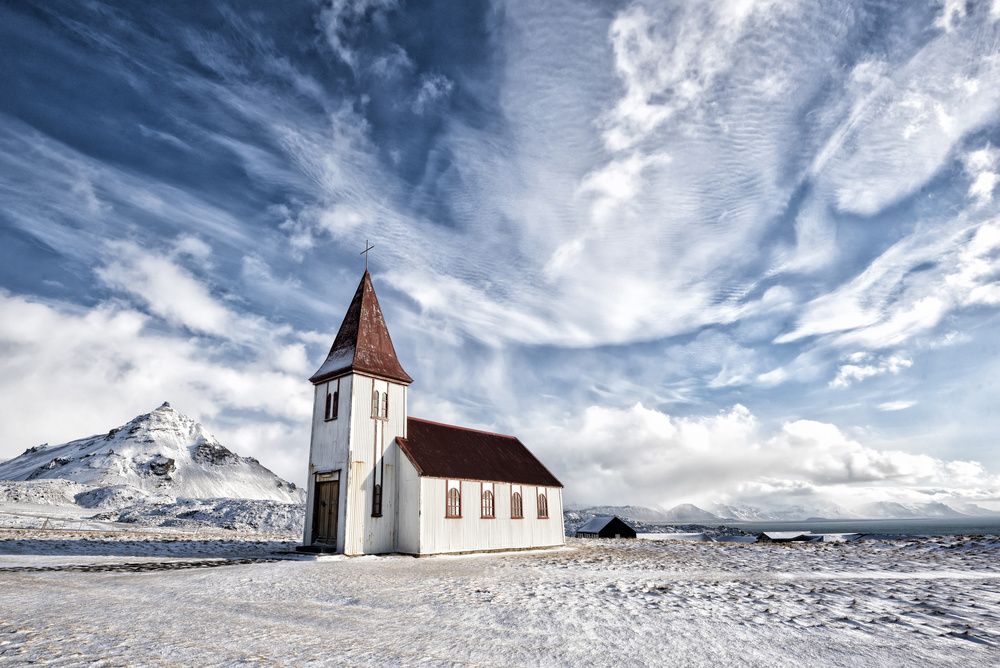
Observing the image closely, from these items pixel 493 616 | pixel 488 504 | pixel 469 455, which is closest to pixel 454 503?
pixel 488 504

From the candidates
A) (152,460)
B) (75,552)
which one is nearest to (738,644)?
(75,552)

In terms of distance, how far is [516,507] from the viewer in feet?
99.1

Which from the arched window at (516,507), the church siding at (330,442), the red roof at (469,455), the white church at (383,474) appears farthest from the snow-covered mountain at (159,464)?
the arched window at (516,507)

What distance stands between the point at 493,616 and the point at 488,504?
65.2ft

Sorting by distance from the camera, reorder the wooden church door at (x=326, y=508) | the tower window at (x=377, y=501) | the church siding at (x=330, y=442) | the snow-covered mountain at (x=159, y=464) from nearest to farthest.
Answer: the wooden church door at (x=326, y=508) < the church siding at (x=330, y=442) < the tower window at (x=377, y=501) < the snow-covered mountain at (x=159, y=464)

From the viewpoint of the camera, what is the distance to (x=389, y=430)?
87.5ft

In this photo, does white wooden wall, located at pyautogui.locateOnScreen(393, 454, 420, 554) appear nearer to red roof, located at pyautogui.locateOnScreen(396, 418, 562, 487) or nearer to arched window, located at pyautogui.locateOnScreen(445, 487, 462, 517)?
red roof, located at pyautogui.locateOnScreen(396, 418, 562, 487)

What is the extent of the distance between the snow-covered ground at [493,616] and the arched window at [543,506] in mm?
15444

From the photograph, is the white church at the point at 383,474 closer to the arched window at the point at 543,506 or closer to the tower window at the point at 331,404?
A: the tower window at the point at 331,404

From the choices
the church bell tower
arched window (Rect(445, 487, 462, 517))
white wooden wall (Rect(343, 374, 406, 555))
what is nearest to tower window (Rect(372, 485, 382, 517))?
the church bell tower

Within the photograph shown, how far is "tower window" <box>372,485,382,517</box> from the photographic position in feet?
81.1

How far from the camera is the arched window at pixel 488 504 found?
2811 centimetres

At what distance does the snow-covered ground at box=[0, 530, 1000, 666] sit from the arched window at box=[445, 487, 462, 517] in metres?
9.38

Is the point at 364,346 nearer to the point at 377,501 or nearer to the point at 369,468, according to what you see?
the point at 369,468
